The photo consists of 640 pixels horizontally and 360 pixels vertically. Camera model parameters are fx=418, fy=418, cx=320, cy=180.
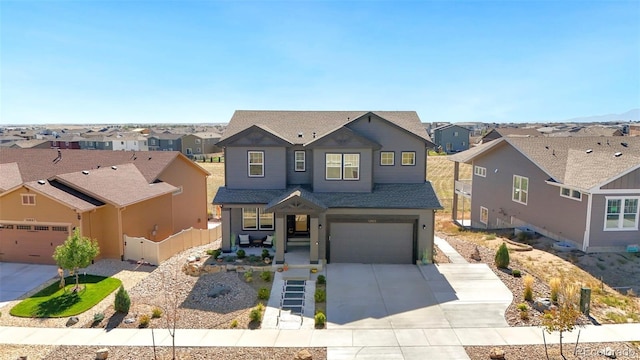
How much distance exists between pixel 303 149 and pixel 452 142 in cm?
7741

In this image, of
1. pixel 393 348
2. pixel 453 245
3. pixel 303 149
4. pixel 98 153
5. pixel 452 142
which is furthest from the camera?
pixel 452 142

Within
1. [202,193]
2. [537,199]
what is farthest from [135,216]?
[537,199]

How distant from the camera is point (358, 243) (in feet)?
64.4

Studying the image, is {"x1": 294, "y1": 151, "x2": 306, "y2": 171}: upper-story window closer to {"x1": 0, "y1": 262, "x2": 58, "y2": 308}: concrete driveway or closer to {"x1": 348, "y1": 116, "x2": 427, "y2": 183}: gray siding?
{"x1": 348, "y1": 116, "x2": 427, "y2": 183}: gray siding

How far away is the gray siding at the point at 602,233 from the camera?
64.7 feet

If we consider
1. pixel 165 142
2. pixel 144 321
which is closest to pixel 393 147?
pixel 144 321

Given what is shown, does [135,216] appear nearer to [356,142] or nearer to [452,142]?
[356,142]

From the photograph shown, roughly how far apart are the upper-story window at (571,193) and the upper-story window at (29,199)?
2604cm

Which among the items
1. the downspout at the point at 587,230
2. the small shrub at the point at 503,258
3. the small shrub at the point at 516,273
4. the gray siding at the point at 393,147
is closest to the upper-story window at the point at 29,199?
the gray siding at the point at 393,147

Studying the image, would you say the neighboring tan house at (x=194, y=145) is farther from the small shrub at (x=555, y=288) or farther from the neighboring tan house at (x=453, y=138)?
the small shrub at (x=555, y=288)

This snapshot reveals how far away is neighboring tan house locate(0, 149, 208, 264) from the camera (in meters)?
19.6

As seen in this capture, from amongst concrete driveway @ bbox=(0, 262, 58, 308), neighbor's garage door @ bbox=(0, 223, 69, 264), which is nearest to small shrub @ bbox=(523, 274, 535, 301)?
concrete driveway @ bbox=(0, 262, 58, 308)

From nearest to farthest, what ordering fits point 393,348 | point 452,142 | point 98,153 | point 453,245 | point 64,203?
point 393,348 → point 64,203 → point 453,245 → point 98,153 → point 452,142

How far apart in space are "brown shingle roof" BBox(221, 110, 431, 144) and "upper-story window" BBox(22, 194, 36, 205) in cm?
938
